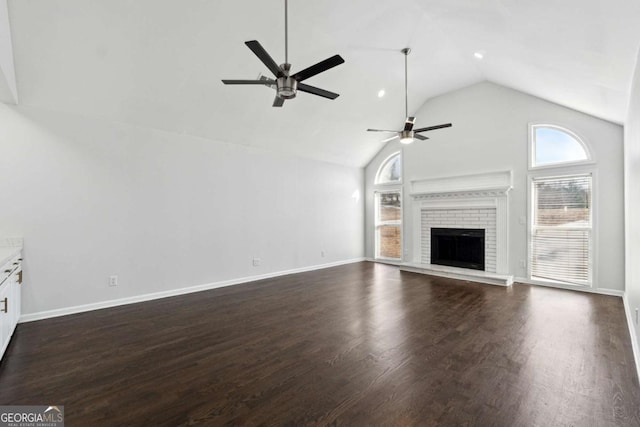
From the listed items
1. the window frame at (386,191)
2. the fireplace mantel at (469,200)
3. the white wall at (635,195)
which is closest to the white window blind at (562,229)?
the fireplace mantel at (469,200)

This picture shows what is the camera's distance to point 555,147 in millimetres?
5277

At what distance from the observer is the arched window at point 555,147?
5.04 m

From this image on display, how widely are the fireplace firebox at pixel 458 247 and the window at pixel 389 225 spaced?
1118mm

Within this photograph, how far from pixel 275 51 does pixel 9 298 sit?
4.21 m

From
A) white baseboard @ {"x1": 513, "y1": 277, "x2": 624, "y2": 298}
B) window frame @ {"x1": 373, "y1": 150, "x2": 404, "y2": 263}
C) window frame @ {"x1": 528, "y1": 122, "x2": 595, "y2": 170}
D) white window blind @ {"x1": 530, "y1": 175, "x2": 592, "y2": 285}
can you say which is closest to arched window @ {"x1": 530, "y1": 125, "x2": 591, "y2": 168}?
window frame @ {"x1": 528, "y1": 122, "x2": 595, "y2": 170}

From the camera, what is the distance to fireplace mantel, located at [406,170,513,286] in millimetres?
5777

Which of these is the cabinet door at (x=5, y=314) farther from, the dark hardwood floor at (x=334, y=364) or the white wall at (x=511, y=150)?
the white wall at (x=511, y=150)

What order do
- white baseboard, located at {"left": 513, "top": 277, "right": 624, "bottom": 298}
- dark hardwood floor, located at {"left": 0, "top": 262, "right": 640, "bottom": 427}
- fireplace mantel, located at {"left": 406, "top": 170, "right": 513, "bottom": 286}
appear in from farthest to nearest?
fireplace mantel, located at {"left": 406, "top": 170, "right": 513, "bottom": 286} → white baseboard, located at {"left": 513, "top": 277, "right": 624, "bottom": 298} → dark hardwood floor, located at {"left": 0, "top": 262, "right": 640, "bottom": 427}

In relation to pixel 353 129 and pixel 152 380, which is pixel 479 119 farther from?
pixel 152 380

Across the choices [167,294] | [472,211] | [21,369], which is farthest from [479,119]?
[21,369]

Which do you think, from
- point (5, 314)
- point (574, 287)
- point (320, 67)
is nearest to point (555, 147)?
point (574, 287)

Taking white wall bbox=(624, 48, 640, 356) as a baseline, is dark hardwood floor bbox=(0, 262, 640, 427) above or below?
below

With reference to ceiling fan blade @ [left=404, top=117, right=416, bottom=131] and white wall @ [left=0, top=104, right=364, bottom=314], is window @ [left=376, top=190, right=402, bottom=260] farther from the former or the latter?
ceiling fan blade @ [left=404, top=117, right=416, bottom=131]

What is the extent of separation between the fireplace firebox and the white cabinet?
7.01m
